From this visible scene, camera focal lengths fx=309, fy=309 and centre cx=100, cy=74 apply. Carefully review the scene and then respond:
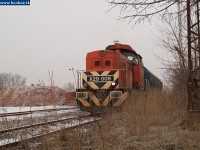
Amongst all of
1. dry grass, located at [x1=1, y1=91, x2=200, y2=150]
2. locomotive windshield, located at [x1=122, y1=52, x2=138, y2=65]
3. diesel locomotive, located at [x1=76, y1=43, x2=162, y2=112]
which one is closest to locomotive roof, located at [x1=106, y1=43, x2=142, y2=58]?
locomotive windshield, located at [x1=122, y1=52, x2=138, y2=65]

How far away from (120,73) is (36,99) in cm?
1331

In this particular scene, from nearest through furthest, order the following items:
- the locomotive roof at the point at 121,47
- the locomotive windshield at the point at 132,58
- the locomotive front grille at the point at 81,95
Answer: the locomotive front grille at the point at 81,95, the locomotive roof at the point at 121,47, the locomotive windshield at the point at 132,58

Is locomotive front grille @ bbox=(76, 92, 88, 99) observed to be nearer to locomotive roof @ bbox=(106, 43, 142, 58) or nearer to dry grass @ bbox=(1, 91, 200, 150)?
dry grass @ bbox=(1, 91, 200, 150)

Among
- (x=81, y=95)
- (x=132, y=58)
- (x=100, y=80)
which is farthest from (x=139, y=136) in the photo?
(x=132, y=58)

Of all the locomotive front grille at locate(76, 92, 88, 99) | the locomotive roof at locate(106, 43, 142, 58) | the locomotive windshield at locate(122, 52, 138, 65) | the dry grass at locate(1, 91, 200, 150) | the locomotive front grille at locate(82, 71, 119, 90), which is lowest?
the dry grass at locate(1, 91, 200, 150)

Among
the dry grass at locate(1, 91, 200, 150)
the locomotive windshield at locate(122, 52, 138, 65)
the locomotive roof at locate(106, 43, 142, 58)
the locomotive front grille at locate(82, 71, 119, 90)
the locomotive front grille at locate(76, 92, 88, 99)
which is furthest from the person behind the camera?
the locomotive windshield at locate(122, 52, 138, 65)

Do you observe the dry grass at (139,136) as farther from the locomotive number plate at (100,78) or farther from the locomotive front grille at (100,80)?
the locomotive number plate at (100,78)

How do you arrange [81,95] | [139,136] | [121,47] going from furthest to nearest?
[121,47] < [81,95] < [139,136]

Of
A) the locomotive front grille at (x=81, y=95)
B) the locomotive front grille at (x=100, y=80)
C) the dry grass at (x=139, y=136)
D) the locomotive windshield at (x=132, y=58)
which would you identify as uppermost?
the locomotive windshield at (x=132, y=58)

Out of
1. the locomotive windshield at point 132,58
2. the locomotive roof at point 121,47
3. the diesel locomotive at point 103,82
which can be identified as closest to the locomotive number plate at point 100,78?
the diesel locomotive at point 103,82

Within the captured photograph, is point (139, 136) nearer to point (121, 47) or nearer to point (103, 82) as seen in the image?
point (103, 82)

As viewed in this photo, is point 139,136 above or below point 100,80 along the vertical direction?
below

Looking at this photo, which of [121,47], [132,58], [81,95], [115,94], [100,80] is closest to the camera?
[115,94]

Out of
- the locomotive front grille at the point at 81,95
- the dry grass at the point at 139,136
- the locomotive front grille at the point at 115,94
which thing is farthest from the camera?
the locomotive front grille at the point at 81,95
